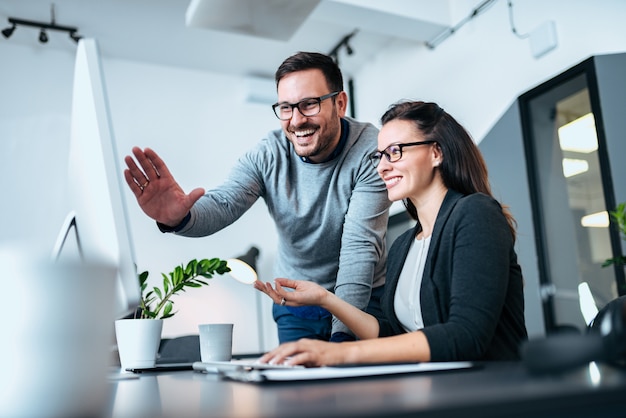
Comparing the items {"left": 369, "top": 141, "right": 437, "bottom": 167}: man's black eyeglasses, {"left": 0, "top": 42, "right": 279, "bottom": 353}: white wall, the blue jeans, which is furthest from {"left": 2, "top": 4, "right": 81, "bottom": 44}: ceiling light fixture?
{"left": 369, "top": 141, "right": 437, "bottom": 167}: man's black eyeglasses

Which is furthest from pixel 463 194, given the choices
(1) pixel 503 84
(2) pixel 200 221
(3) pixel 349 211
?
(1) pixel 503 84

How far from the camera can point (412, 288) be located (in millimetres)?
1394

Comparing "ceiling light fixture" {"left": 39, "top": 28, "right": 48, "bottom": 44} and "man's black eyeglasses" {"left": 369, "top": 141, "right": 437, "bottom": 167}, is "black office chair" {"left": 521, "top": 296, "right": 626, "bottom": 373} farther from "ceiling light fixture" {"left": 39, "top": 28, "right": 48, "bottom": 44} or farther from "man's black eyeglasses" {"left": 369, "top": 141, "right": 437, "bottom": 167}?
"ceiling light fixture" {"left": 39, "top": 28, "right": 48, "bottom": 44}

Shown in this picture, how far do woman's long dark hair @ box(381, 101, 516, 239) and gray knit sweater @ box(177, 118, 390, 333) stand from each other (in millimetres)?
246

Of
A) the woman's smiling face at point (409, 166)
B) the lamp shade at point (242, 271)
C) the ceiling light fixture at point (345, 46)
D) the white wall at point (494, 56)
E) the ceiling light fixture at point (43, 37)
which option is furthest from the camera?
the ceiling light fixture at point (345, 46)

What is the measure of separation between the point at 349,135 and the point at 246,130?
3670 mm

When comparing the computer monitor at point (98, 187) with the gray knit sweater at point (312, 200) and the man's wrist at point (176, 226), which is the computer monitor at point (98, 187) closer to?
the man's wrist at point (176, 226)

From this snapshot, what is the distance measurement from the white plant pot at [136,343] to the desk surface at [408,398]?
64 cm

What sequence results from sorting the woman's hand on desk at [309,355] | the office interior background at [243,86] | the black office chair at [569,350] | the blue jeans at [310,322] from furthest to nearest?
1. the office interior background at [243,86]
2. the blue jeans at [310,322]
3. the woman's hand on desk at [309,355]
4. the black office chair at [569,350]

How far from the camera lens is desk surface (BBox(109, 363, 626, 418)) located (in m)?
0.39

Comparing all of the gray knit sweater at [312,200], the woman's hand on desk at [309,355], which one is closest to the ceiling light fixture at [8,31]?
the gray knit sweater at [312,200]

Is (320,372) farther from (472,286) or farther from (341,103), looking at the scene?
(341,103)

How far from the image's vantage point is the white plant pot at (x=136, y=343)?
1.25 m

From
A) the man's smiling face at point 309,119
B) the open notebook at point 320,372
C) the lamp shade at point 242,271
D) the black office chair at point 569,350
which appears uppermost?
the man's smiling face at point 309,119
